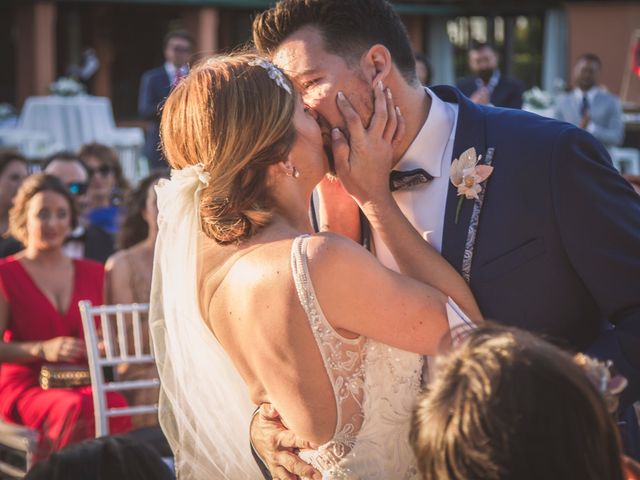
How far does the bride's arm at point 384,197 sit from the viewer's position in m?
2.58

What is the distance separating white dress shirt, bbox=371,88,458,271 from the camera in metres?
2.87

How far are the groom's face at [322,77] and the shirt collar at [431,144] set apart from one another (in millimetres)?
172

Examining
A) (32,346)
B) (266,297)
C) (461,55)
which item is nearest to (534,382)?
(266,297)

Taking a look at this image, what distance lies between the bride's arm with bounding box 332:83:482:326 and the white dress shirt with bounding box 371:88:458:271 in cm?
14

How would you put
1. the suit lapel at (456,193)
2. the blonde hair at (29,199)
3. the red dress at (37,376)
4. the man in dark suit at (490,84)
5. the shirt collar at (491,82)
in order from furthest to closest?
the shirt collar at (491,82) → the man in dark suit at (490,84) → the blonde hair at (29,199) → the red dress at (37,376) → the suit lapel at (456,193)

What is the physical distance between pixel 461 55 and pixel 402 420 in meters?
25.0

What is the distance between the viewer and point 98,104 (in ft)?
56.0

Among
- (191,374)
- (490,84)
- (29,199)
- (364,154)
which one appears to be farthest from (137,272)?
(490,84)

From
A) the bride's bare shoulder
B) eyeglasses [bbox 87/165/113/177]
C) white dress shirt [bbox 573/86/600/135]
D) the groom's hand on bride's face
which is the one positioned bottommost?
eyeglasses [bbox 87/165/113/177]

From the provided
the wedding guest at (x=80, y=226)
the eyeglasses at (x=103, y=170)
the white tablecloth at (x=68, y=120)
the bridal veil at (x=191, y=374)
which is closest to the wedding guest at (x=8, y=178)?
the wedding guest at (x=80, y=226)

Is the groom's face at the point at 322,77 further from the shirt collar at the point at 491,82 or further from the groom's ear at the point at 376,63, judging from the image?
the shirt collar at the point at 491,82

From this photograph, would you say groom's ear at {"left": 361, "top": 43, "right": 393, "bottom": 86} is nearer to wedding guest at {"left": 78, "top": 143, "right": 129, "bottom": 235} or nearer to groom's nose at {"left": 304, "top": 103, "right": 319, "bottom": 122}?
groom's nose at {"left": 304, "top": 103, "right": 319, "bottom": 122}

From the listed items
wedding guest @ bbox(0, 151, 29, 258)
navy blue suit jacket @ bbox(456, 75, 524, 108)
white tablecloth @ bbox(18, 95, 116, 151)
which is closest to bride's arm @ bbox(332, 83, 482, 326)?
wedding guest @ bbox(0, 151, 29, 258)

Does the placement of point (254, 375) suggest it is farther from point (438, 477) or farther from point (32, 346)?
point (32, 346)
